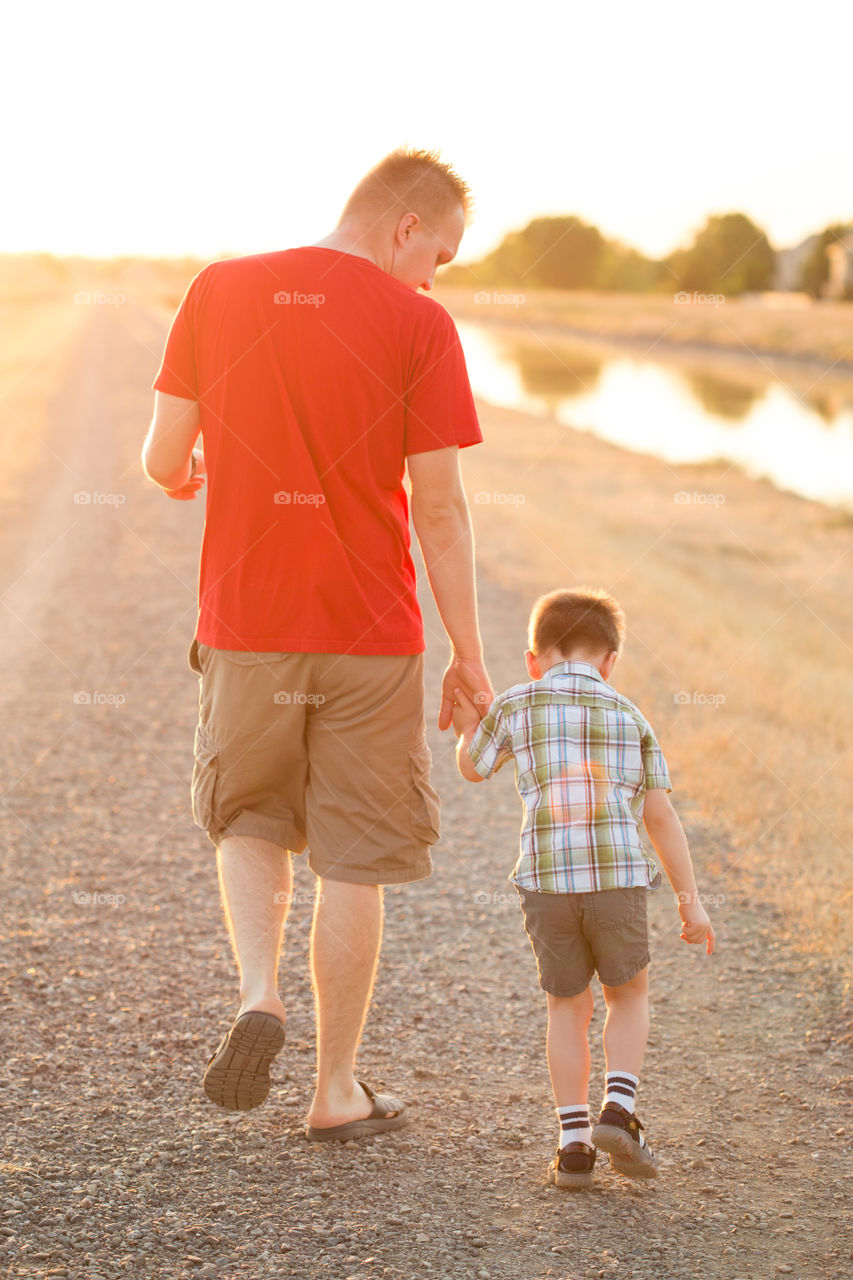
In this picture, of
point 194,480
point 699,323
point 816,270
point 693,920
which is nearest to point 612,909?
point 693,920

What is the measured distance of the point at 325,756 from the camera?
2.64 meters

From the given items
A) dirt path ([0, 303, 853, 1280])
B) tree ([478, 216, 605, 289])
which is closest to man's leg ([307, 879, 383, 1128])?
dirt path ([0, 303, 853, 1280])

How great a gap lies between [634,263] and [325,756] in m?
100

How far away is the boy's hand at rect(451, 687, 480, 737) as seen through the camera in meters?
2.80

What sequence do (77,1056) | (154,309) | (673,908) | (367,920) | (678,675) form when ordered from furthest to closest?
1. (154,309)
2. (678,675)
3. (673,908)
4. (77,1056)
5. (367,920)

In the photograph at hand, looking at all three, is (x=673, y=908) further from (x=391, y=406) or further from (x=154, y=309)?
(x=154, y=309)

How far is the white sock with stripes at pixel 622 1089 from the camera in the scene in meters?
2.57

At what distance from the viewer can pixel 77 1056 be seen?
10.3 ft

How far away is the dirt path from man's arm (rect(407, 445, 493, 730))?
3.29 ft

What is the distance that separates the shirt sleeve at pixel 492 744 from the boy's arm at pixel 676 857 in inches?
12.7

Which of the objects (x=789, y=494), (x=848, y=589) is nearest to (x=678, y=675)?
(x=848, y=589)

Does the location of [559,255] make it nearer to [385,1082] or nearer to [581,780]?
[385,1082]

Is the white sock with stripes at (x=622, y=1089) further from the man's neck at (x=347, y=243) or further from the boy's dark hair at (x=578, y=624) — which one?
the man's neck at (x=347, y=243)

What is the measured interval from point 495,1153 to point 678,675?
4.89 m
